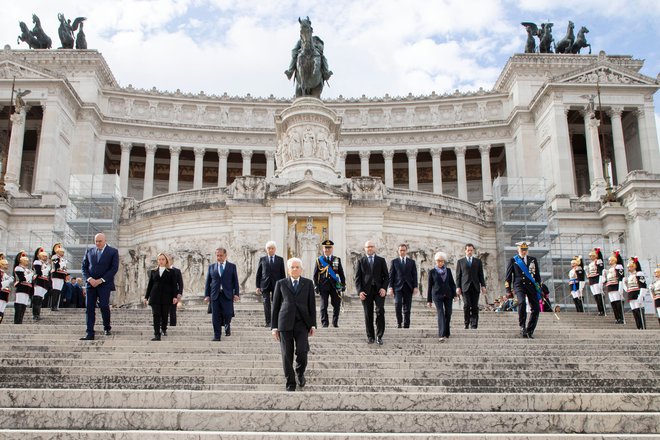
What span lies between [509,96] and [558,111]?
850cm

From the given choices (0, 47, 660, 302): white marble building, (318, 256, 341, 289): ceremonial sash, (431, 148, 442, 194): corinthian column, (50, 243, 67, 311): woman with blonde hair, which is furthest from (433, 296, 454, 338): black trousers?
(431, 148, 442, 194): corinthian column

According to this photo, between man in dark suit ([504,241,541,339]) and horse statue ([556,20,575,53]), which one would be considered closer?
man in dark suit ([504,241,541,339])

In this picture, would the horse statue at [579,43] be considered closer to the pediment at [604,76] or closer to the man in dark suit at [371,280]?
the pediment at [604,76]

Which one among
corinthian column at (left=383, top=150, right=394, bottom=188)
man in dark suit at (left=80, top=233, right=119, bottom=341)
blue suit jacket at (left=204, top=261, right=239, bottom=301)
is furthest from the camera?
corinthian column at (left=383, top=150, right=394, bottom=188)

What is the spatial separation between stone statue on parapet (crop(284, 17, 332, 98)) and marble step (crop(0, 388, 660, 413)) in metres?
24.6

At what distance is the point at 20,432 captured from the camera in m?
7.30

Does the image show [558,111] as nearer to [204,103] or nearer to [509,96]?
[509,96]

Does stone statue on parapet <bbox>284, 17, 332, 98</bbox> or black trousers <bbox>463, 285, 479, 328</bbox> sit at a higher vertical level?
stone statue on parapet <bbox>284, 17, 332, 98</bbox>

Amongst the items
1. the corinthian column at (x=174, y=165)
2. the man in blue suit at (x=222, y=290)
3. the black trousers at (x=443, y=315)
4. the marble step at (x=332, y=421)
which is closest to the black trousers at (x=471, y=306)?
the black trousers at (x=443, y=315)

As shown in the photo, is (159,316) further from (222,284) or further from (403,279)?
(403,279)

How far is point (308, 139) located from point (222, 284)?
17989mm

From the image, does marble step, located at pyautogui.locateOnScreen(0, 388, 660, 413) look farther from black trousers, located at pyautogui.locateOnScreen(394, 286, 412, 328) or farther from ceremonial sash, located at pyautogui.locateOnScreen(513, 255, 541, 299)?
black trousers, located at pyautogui.locateOnScreen(394, 286, 412, 328)

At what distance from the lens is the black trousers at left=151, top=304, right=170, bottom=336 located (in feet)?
41.8

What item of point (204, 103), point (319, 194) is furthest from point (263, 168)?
point (319, 194)
